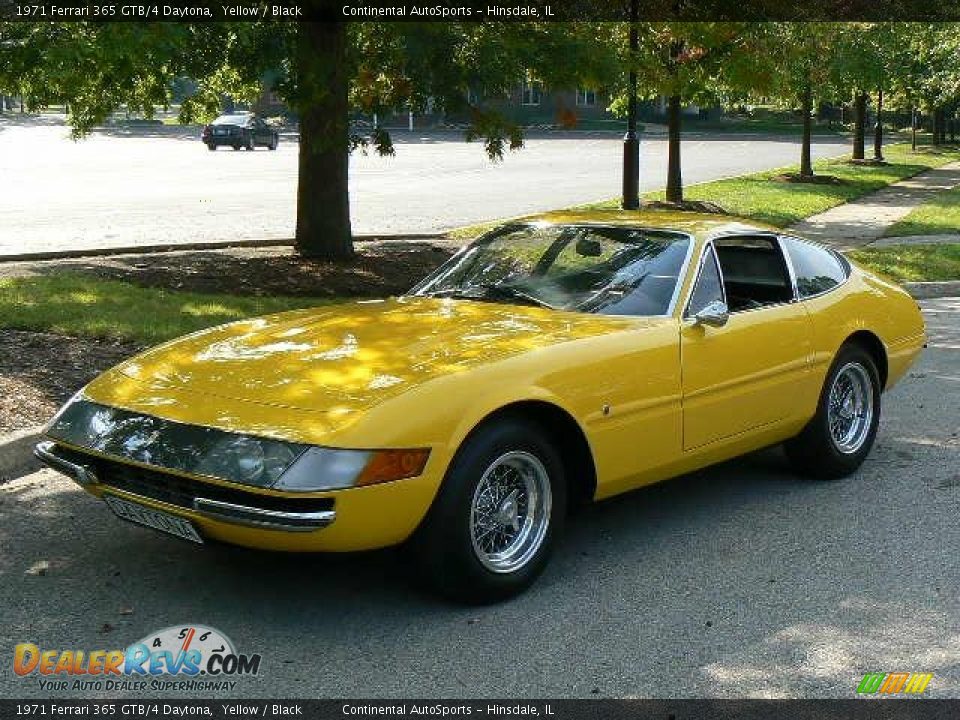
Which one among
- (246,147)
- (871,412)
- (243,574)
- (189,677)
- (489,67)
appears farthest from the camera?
(246,147)

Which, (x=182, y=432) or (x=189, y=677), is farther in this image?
(x=182, y=432)

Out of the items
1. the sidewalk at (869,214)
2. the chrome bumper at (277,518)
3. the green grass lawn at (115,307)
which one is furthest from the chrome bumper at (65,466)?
the sidewalk at (869,214)

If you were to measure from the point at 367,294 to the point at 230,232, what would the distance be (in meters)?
6.51

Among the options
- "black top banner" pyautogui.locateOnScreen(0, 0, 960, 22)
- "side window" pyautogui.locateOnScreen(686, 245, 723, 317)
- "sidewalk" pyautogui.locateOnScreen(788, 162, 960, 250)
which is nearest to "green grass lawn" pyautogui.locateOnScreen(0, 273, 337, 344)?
"black top banner" pyautogui.locateOnScreen(0, 0, 960, 22)

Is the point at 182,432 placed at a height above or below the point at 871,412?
above

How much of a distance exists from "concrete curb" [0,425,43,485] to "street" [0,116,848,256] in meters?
8.92

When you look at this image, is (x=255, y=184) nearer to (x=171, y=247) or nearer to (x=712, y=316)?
(x=171, y=247)

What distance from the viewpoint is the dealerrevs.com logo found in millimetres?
4117

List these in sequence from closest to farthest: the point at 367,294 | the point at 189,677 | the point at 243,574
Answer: the point at 189,677 → the point at 243,574 → the point at 367,294

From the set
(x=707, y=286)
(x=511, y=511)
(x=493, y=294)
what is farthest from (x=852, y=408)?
(x=511, y=511)

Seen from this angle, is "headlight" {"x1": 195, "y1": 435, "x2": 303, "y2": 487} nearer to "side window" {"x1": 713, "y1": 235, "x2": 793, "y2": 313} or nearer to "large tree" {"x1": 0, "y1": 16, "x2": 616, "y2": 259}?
"side window" {"x1": 713, "y1": 235, "x2": 793, "y2": 313}

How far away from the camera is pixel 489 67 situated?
1108 centimetres

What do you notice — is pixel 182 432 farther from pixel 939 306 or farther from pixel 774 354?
pixel 939 306

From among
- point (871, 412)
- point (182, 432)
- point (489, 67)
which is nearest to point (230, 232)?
point (489, 67)
